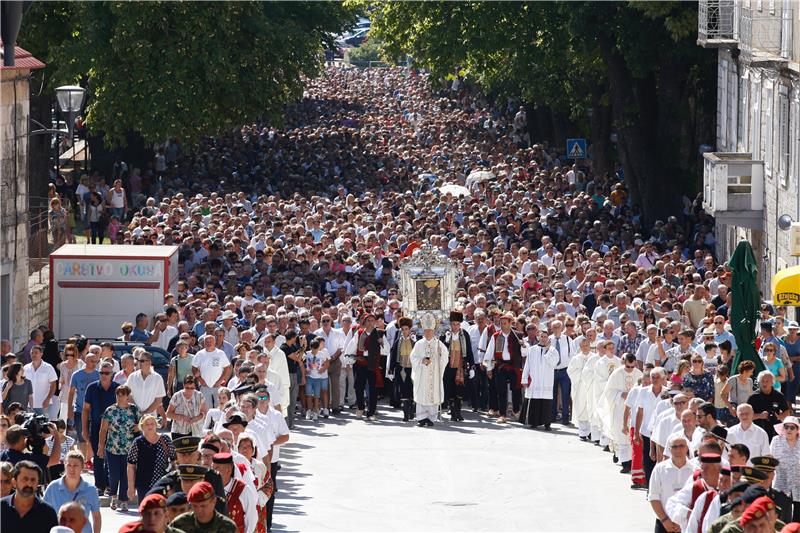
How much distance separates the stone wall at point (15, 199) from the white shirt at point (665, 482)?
50.3ft

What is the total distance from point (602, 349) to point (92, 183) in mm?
21915

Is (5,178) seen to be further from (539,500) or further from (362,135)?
(362,135)

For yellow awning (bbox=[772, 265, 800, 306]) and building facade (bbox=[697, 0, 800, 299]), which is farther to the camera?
building facade (bbox=[697, 0, 800, 299])

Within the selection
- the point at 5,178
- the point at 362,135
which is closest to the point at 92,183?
the point at 5,178

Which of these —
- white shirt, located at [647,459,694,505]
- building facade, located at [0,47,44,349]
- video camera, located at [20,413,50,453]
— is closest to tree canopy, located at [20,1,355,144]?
building facade, located at [0,47,44,349]

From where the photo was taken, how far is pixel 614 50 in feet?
132

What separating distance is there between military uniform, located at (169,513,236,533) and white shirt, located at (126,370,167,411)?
8.03 meters

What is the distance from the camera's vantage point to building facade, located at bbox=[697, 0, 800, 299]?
31.4 m

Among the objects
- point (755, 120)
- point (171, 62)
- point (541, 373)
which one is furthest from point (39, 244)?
point (755, 120)

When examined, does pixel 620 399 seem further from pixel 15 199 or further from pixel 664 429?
pixel 15 199

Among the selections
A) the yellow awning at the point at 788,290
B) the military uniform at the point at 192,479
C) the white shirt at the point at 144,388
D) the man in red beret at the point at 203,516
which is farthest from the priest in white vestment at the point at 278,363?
the man in red beret at the point at 203,516

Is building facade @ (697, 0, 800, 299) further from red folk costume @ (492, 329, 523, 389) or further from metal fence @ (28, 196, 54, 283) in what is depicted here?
metal fence @ (28, 196, 54, 283)

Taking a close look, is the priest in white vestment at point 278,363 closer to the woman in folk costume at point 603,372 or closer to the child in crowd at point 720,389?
the woman in folk costume at point 603,372

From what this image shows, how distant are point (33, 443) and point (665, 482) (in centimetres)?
536
